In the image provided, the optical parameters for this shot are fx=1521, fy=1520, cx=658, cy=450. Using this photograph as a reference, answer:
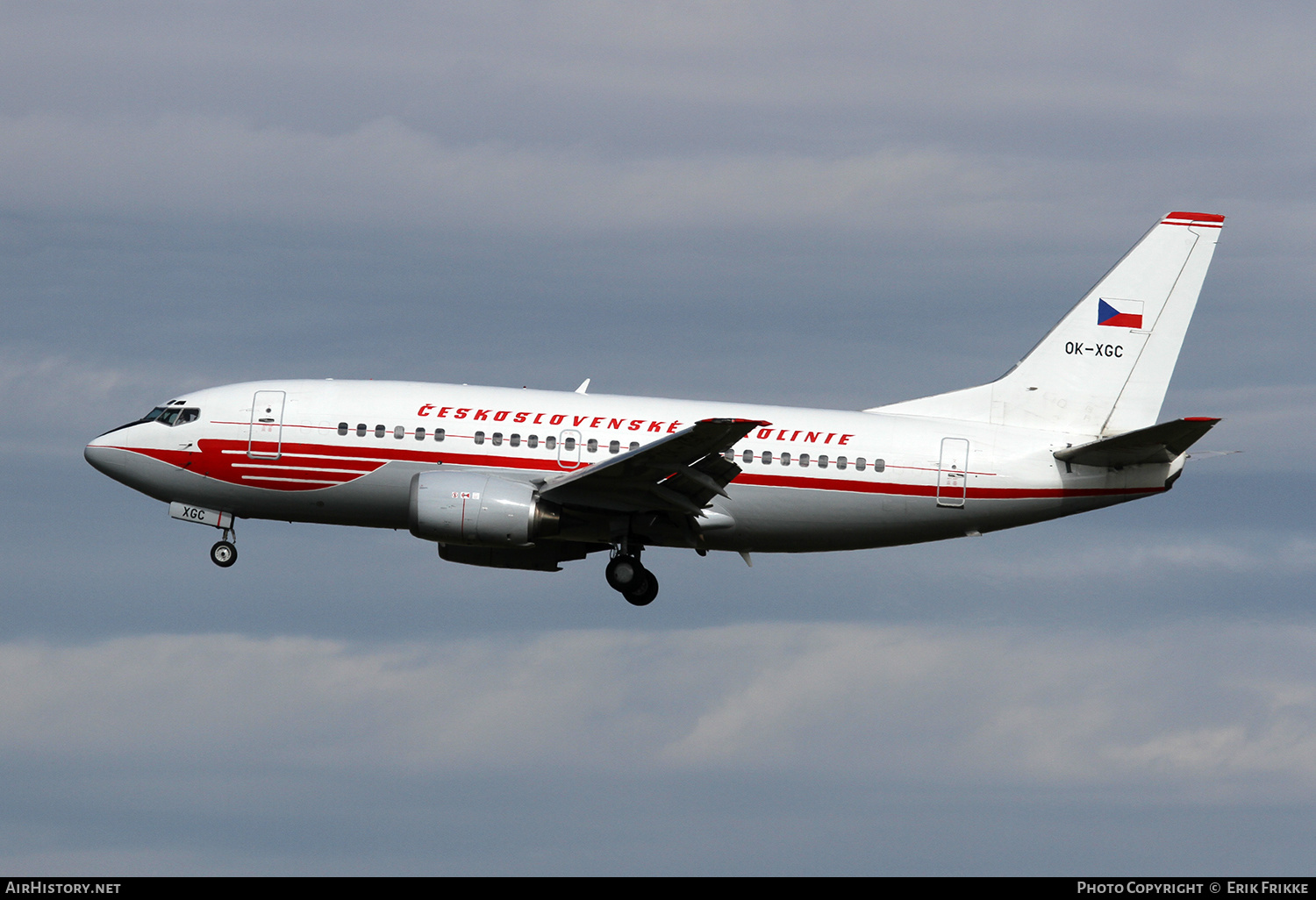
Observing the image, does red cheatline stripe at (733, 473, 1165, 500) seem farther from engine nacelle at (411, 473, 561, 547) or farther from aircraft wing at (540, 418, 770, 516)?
engine nacelle at (411, 473, 561, 547)

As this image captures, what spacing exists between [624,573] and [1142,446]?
1255 cm

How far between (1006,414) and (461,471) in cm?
1377

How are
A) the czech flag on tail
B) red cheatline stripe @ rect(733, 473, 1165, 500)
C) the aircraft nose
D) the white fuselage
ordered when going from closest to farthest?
the white fuselage < red cheatline stripe @ rect(733, 473, 1165, 500) < the aircraft nose < the czech flag on tail

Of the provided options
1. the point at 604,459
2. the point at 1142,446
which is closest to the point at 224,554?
the point at 604,459

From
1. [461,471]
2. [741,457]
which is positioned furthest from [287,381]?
[741,457]

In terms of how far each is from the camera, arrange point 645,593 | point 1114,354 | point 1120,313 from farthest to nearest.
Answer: point 1120,313 → point 1114,354 → point 645,593

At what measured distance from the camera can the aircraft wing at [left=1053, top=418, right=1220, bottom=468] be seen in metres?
34.3

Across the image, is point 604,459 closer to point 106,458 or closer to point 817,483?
point 817,483

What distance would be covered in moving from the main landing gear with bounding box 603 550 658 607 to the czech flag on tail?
540 inches

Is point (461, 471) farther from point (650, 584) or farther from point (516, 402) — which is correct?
point (650, 584)

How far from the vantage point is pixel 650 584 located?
36969mm

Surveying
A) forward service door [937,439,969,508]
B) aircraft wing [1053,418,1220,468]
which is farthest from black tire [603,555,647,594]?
aircraft wing [1053,418,1220,468]

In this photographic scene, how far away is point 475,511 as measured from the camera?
34188mm

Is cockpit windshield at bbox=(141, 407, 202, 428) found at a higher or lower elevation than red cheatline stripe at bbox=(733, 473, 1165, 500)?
higher
